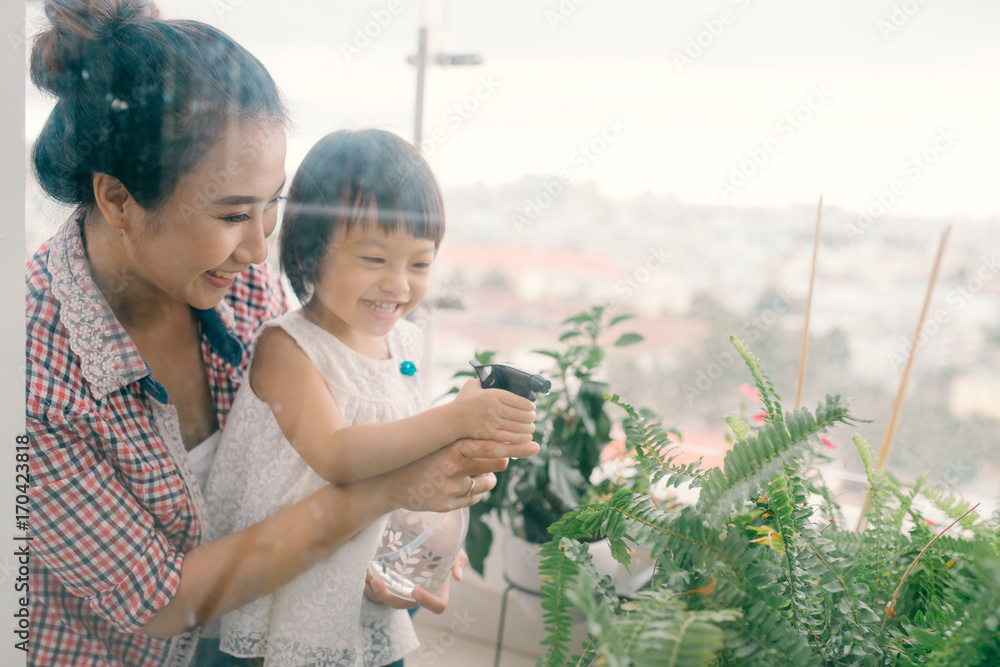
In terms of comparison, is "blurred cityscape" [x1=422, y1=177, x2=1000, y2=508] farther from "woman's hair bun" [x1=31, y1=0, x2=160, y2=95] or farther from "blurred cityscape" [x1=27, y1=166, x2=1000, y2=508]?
"woman's hair bun" [x1=31, y1=0, x2=160, y2=95]

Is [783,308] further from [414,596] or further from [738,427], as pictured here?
[414,596]

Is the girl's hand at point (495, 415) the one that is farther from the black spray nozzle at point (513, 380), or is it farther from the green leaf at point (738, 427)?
the green leaf at point (738, 427)

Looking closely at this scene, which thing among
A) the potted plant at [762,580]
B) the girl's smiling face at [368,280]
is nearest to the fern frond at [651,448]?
the potted plant at [762,580]

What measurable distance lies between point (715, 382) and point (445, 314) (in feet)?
1.91

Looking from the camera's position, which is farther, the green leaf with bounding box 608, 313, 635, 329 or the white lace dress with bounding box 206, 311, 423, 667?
the green leaf with bounding box 608, 313, 635, 329

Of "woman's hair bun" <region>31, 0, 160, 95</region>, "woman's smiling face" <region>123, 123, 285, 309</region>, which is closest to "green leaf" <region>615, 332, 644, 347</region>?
"woman's smiling face" <region>123, 123, 285, 309</region>

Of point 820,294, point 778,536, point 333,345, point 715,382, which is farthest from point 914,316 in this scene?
point 333,345

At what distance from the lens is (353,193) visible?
0.59 metres

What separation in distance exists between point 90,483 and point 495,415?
39 cm

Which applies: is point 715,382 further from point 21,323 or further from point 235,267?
point 21,323

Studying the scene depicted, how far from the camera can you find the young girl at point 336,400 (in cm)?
59

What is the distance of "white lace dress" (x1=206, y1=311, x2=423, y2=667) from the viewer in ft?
2.05

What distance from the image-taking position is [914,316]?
1.13 m

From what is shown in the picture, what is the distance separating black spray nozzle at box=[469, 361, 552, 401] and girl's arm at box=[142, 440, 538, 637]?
0.09 m
